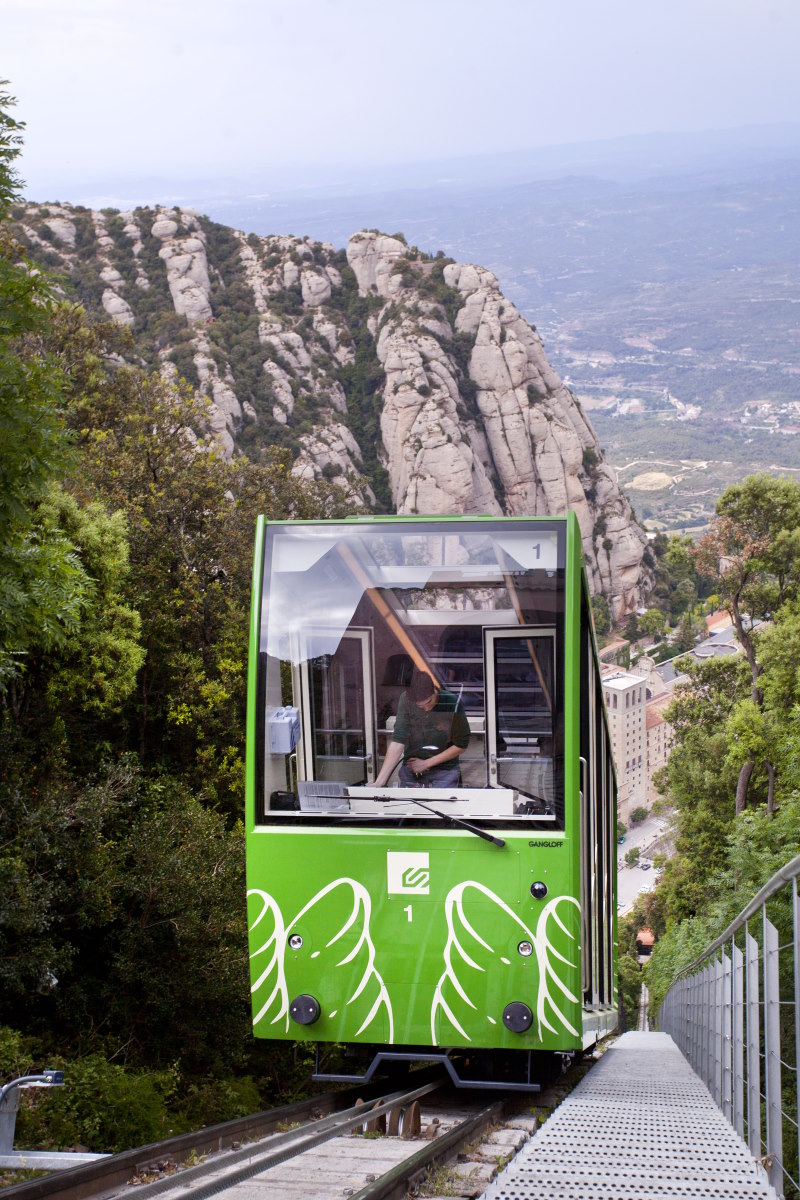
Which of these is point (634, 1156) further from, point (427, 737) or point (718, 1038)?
point (427, 737)

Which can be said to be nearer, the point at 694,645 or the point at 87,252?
the point at 87,252

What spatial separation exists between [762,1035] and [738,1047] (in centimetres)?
20

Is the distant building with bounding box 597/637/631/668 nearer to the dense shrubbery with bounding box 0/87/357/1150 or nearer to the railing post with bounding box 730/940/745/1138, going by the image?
the dense shrubbery with bounding box 0/87/357/1150

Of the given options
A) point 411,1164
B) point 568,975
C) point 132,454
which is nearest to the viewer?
point 411,1164

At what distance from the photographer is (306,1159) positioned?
5656 millimetres

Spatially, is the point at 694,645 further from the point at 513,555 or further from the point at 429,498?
the point at 513,555

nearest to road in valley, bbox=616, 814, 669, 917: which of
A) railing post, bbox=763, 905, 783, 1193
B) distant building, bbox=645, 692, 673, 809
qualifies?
distant building, bbox=645, 692, 673, 809

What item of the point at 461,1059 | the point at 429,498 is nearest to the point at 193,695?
the point at 461,1059

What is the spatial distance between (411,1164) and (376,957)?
240 centimetres

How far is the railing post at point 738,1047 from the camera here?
5.85m

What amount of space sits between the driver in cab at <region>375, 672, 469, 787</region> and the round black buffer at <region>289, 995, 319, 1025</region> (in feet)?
4.74

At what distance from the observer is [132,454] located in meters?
23.6

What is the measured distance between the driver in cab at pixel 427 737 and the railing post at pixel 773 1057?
279 cm

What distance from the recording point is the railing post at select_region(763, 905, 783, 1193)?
4688 mm
